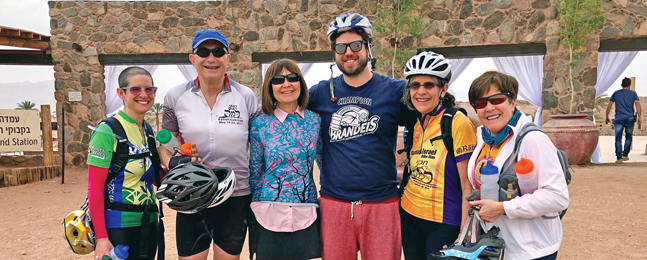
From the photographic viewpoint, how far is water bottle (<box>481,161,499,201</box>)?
166 centimetres

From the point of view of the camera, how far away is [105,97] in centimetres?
973

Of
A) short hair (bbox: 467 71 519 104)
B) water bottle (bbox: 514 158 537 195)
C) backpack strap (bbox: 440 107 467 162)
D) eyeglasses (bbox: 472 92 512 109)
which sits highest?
short hair (bbox: 467 71 519 104)

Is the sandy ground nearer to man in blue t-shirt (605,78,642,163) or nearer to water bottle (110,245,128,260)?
man in blue t-shirt (605,78,642,163)

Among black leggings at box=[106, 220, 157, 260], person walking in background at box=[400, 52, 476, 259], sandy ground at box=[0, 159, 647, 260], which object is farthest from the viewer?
sandy ground at box=[0, 159, 647, 260]

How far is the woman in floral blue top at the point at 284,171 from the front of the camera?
82.4 inches

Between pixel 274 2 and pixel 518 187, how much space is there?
26.9ft

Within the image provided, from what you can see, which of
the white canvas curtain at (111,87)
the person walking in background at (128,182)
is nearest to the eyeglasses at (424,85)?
the person walking in background at (128,182)

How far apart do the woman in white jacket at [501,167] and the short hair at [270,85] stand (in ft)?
3.14

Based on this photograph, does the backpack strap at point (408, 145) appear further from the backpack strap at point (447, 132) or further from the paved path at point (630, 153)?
A: the paved path at point (630, 153)

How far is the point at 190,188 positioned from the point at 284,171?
52 centimetres

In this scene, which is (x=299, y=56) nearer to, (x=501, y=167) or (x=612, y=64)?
(x=612, y=64)

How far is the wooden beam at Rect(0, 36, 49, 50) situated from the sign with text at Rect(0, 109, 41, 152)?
5.41ft

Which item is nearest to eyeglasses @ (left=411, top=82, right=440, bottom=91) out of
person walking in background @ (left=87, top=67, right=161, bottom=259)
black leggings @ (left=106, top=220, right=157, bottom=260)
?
person walking in background @ (left=87, top=67, right=161, bottom=259)

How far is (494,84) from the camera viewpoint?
5.85ft
